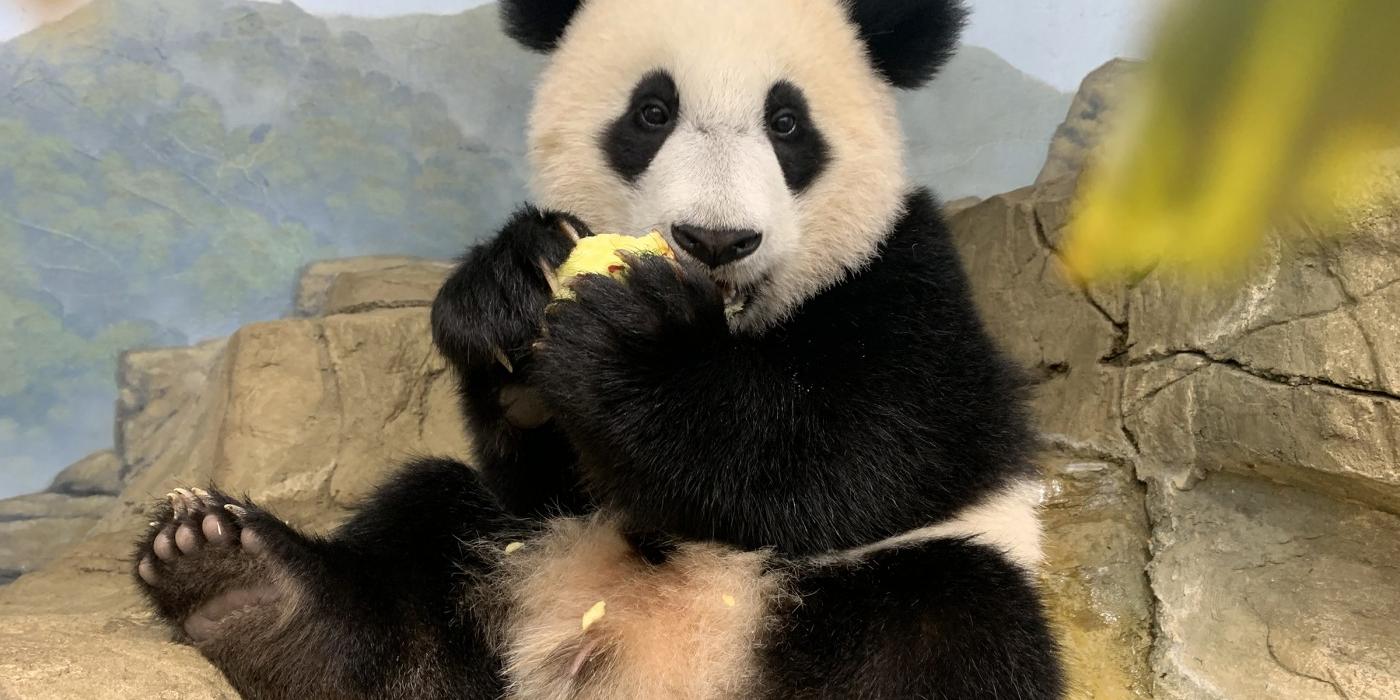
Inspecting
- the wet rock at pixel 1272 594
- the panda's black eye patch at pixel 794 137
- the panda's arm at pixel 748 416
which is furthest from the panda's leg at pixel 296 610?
the wet rock at pixel 1272 594

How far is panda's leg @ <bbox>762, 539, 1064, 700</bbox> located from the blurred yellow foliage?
5.43 ft

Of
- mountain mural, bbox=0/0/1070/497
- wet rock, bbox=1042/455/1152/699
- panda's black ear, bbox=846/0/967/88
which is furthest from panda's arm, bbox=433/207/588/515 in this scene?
mountain mural, bbox=0/0/1070/497

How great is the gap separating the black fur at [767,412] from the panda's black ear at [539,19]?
1.03 m

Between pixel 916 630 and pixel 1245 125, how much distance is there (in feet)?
6.71

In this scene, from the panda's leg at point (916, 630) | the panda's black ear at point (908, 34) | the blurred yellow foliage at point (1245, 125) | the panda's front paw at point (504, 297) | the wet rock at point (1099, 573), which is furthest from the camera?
the wet rock at point (1099, 573)

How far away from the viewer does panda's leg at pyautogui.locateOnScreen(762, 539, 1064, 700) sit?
180 cm

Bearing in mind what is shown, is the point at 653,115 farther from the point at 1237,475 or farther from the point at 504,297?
the point at 1237,475

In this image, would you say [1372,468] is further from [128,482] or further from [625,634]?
[128,482]

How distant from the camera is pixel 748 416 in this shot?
1.89m

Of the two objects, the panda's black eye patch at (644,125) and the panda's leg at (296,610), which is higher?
the panda's black eye patch at (644,125)

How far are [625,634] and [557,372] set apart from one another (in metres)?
0.60

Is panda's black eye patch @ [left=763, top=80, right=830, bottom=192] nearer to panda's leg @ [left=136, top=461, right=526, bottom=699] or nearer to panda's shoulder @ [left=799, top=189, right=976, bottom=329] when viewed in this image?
panda's shoulder @ [left=799, top=189, right=976, bottom=329]

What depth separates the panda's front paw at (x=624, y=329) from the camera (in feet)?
6.07

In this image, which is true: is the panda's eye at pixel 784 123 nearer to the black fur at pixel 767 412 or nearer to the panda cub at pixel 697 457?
the panda cub at pixel 697 457
